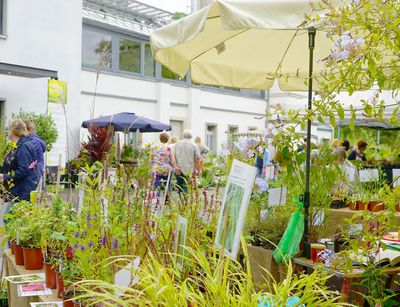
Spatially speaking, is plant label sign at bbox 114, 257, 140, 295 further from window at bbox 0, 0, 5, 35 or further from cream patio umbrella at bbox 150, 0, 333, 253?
window at bbox 0, 0, 5, 35

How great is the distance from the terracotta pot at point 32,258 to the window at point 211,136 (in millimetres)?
17169

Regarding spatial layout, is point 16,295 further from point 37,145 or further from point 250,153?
point 37,145

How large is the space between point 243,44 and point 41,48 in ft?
31.1

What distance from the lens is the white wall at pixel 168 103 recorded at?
15844 millimetres

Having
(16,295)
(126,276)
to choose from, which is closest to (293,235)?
(126,276)

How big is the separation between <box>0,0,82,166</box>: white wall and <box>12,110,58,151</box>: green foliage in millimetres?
538

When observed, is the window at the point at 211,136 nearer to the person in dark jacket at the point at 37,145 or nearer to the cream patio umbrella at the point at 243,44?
the person in dark jacket at the point at 37,145

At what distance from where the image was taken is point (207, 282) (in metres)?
1.85

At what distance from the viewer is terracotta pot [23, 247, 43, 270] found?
3178 mm

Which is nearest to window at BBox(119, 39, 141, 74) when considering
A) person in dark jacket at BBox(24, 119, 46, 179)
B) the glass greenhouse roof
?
the glass greenhouse roof

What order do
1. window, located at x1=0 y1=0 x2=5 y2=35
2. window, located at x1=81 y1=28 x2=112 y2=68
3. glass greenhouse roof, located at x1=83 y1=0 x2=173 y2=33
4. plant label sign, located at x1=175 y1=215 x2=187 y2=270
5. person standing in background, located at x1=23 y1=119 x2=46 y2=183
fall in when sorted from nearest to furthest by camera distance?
plant label sign, located at x1=175 y1=215 x2=187 y2=270, person standing in background, located at x1=23 y1=119 x2=46 y2=183, window, located at x1=0 y1=0 x2=5 y2=35, window, located at x1=81 y1=28 x2=112 y2=68, glass greenhouse roof, located at x1=83 y1=0 x2=173 y2=33

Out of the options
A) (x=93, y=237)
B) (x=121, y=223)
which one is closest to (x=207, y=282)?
(x=93, y=237)

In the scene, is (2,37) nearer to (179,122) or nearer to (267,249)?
(179,122)

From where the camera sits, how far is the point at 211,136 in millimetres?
20594
